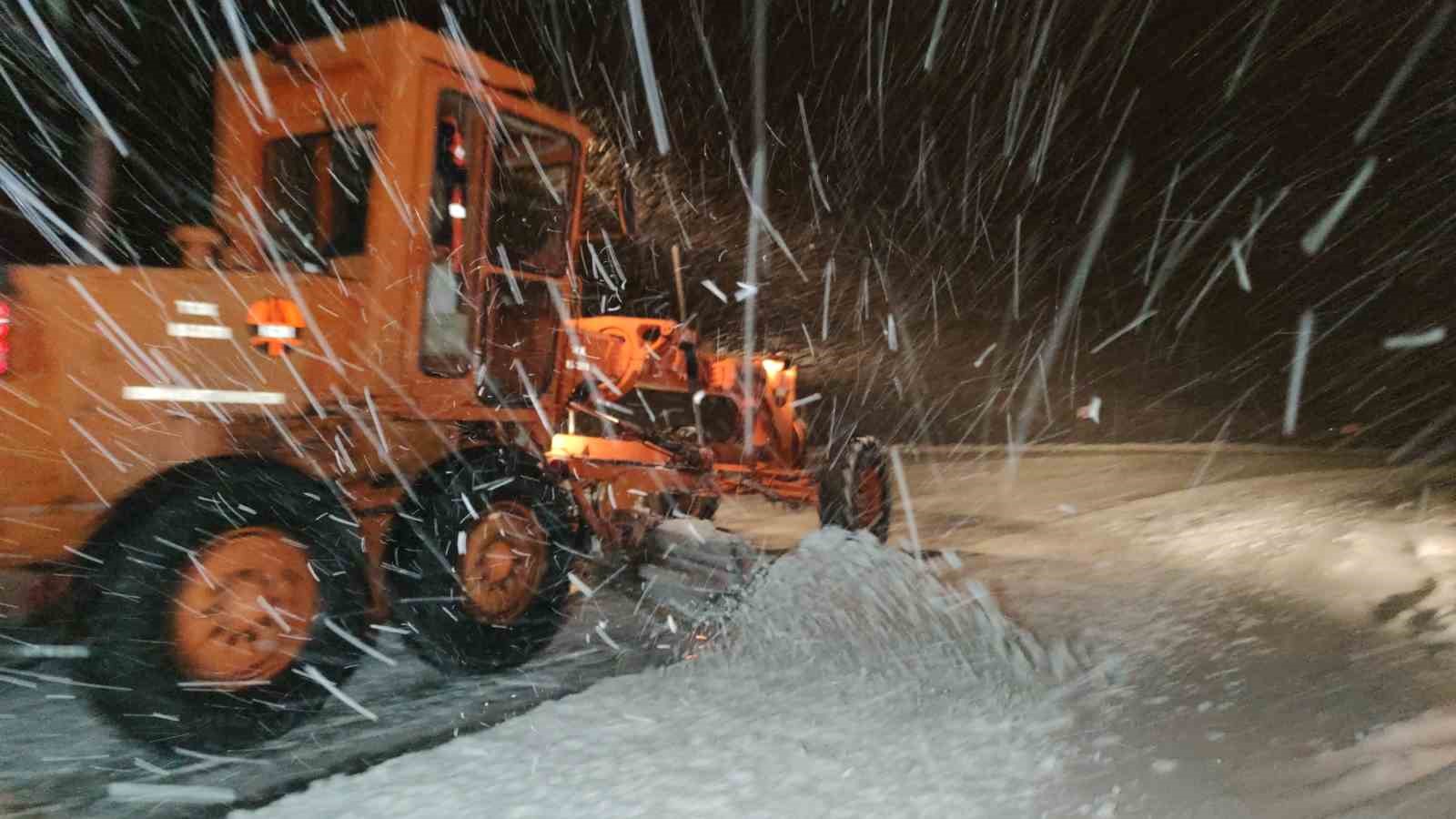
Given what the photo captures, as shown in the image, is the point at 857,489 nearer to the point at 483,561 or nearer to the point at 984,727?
the point at 483,561

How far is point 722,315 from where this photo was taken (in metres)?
24.4

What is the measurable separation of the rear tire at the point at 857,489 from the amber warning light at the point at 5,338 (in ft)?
21.3

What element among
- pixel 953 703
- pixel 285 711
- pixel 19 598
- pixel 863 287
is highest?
pixel 863 287

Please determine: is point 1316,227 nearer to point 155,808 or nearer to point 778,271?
point 778,271

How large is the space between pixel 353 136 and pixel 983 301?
28492mm

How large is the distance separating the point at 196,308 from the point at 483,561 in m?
1.94

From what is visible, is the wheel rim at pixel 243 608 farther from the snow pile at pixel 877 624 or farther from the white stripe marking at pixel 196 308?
the snow pile at pixel 877 624

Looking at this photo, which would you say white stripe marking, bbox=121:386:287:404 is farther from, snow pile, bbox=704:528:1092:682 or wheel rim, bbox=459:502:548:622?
snow pile, bbox=704:528:1092:682

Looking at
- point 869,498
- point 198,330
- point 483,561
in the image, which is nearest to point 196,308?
point 198,330

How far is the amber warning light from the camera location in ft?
13.7

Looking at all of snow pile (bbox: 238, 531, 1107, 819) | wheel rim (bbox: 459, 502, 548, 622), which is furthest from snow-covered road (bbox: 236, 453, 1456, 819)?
wheel rim (bbox: 459, 502, 548, 622)

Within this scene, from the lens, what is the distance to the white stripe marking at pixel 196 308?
185 inches

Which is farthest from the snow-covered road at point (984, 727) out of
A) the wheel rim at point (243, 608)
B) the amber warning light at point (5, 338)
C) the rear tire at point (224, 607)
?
the amber warning light at point (5, 338)

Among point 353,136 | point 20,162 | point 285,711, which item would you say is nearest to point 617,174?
point 353,136
